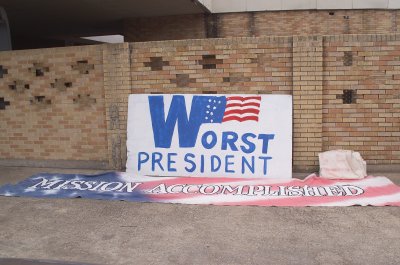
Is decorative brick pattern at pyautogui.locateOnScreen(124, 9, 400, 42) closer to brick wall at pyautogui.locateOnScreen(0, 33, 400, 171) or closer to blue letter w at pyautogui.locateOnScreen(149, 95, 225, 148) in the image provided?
brick wall at pyautogui.locateOnScreen(0, 33, 400, 171)

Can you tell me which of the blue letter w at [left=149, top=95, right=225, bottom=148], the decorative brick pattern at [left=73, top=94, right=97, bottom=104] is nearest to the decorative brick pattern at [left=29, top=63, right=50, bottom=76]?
the decorative brick pattern at [left=73, top=94, right=97, bottom=104]

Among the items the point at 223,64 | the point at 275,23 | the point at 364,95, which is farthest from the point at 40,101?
the point at 275,23

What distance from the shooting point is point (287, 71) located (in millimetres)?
5797

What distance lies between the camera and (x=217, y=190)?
511 centimetres

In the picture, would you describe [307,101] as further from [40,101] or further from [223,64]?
[40,101]

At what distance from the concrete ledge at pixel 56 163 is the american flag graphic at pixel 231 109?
2142 millimetres

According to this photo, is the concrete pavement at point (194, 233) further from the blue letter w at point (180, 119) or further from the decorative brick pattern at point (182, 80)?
the decorative brick pattern at point (182, 80)

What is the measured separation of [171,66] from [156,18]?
6.41m

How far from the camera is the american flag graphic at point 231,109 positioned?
5793mm

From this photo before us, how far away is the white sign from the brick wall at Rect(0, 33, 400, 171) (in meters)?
0.21

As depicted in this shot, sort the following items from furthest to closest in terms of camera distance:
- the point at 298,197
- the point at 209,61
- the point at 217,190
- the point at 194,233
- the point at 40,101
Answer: the point at 40,101 < the point at 209,61 < the point at 217,190 < the point at 298,197 < the point at 194,233

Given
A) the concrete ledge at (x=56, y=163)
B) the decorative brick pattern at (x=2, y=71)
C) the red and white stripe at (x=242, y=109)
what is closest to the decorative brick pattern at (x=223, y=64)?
the red and white stripe at (x=242, y=109)

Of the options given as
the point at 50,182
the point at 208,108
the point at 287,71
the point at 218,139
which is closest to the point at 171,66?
the point at 208,108

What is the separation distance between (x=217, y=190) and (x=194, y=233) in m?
1.40
